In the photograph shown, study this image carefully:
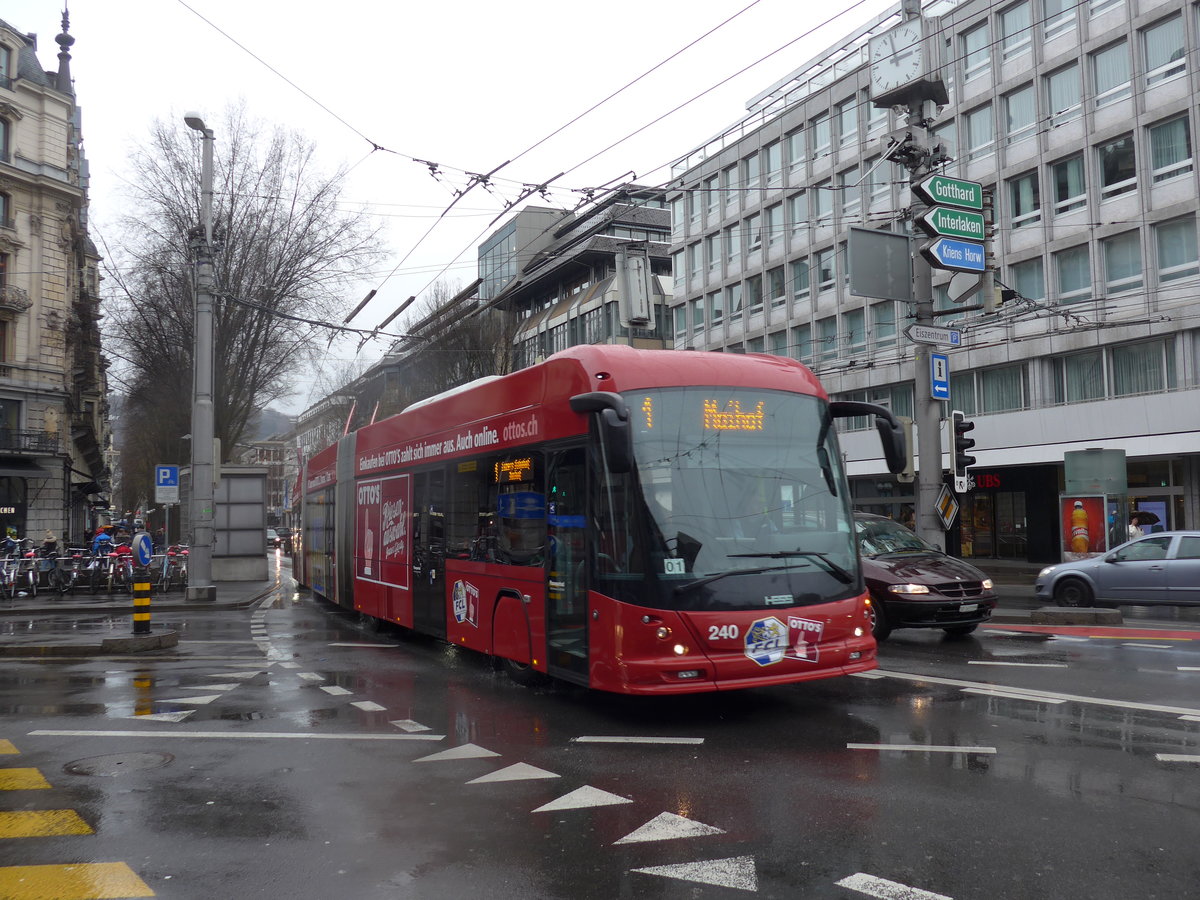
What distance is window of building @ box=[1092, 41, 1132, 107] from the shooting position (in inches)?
1115

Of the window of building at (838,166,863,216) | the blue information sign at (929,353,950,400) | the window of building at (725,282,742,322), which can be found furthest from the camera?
the window of building at (725,282,742,322)

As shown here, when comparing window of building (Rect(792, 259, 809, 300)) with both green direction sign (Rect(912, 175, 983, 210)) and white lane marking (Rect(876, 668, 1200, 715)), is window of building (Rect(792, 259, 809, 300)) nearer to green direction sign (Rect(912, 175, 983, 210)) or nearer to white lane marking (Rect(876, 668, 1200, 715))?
green direction sign (Rect(912, 175, 983, 210))

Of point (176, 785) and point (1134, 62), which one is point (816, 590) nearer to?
point (176, 785)

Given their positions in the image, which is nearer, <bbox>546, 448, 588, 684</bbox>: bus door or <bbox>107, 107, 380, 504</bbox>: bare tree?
<bbox>546, 448, 588, 684</bbox>: bus door

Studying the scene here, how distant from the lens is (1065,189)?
99.8ft

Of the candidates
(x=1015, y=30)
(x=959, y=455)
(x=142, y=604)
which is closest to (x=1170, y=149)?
(x=1015, y=30)

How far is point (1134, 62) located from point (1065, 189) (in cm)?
390

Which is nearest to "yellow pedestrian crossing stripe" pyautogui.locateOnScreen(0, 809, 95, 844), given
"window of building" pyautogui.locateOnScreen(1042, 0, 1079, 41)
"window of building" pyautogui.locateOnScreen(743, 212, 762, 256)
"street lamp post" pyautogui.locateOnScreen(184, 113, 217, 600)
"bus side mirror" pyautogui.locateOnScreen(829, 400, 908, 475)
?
"bus side mirror" pyautogui.locateOnScreen(829, 400, 908, 475)

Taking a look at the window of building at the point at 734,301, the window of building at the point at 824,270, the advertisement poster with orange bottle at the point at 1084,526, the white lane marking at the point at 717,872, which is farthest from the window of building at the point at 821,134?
the white lane marking at the point at 717,872

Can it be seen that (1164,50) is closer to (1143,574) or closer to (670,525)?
(1143,574)

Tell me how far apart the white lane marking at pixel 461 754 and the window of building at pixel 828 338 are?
3477 cm

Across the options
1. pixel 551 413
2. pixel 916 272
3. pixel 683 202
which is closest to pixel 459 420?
pixel 551 413

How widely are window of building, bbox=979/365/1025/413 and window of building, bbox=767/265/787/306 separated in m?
11.1

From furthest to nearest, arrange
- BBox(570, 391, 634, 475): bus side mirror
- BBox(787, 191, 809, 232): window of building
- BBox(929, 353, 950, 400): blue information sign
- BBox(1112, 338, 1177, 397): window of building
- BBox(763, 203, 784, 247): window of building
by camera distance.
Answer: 1. BBox(763, 203, 784, 247): window of building
2. BBox(787, 191, 809, 232): window of building
3. BBox(1112, 338, 1177, 397): window of building
4. BBox(929, 353, 950, 400): blue information sign
5. BBox(570, 391, 634, 475): bus side mirror
